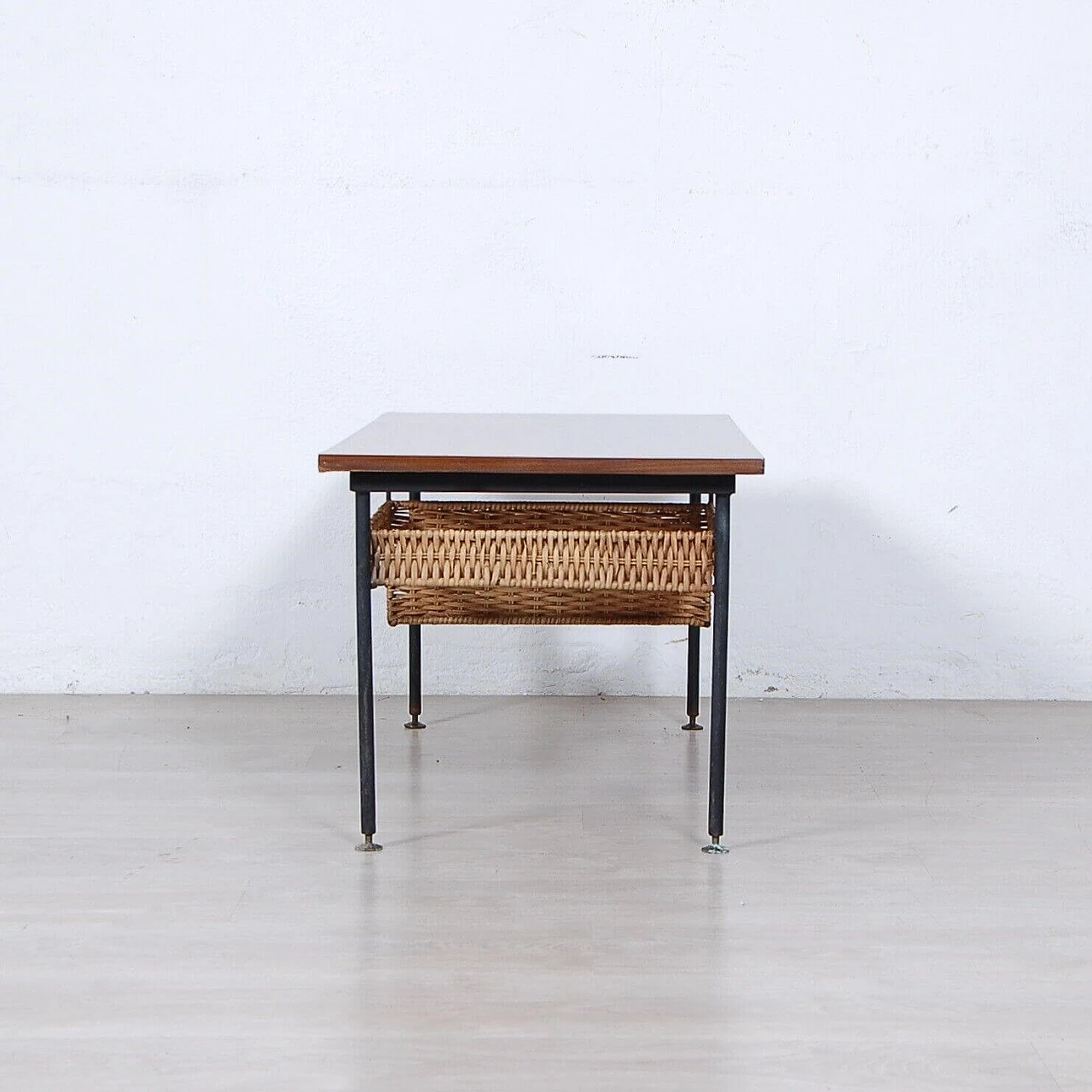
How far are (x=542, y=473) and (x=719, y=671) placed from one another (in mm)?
470

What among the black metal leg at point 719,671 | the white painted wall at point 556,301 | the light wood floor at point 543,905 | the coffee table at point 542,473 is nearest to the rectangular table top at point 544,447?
the coffee table at point 542,473

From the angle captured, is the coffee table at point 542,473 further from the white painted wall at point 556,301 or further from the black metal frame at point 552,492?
the white painted wall at point 556,301

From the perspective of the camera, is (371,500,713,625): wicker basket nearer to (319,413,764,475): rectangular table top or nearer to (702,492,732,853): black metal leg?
(702,492,732,853): black metal leg

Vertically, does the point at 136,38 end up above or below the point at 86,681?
above

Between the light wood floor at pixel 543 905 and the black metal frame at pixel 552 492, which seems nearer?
the light wood floor at pixel 543 905

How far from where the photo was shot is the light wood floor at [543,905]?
1.74 m

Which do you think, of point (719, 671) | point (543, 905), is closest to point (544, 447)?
→ point (719, 671)

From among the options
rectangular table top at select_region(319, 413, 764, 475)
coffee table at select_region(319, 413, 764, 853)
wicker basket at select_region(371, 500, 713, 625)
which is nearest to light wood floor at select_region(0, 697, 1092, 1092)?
coffee table at select_region(319, 413, 764, 853)

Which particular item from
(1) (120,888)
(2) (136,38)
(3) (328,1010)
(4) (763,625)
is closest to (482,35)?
(2) (136,38)

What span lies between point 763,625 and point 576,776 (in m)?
0.83

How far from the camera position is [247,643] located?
3469 millimetres

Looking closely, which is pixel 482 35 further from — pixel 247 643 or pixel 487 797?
pixel 487 797

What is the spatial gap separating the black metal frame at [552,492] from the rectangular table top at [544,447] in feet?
0.11

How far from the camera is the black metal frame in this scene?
90.3 inches
